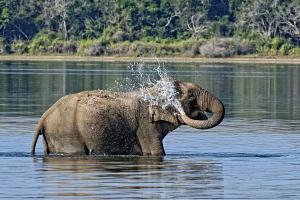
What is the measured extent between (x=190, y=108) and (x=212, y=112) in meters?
0.48

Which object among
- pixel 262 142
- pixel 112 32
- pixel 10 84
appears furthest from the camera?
pixel 112 32

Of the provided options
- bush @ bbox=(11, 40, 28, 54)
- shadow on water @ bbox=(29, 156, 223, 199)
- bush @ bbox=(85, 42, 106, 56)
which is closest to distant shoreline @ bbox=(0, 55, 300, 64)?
bush @ bbox=(85, 42, 106, 56)

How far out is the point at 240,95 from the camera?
154ft

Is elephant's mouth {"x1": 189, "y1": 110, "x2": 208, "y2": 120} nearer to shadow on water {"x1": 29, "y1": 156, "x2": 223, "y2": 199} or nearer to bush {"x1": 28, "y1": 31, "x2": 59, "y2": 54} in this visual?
shadow on water {"x1": 29, "y1": 156, "x2": 223, "y2": 199}

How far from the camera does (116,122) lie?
23328 millimetres

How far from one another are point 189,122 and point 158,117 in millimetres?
564

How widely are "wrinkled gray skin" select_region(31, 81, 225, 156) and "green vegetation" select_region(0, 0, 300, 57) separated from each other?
75.4 meters

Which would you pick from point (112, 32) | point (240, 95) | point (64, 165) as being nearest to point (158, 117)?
point (64, 165)

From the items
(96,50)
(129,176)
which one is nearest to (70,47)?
(96,50)

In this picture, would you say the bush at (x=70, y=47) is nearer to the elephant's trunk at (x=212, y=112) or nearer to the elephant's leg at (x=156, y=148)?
the elephant's leg at (x=156, y=148)

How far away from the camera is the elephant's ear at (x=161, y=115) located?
76.8 ft

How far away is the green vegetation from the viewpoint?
330ft

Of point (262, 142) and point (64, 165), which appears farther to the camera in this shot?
point (262, 142)

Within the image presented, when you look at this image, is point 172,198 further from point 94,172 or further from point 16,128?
point 16,128
